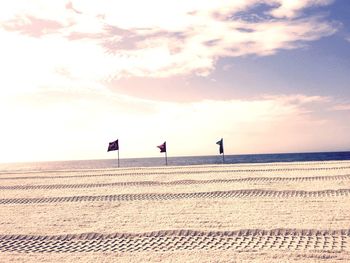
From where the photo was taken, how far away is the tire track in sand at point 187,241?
793cm

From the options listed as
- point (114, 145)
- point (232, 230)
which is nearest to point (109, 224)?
point (232, 230)

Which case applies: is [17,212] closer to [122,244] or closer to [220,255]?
[122,244]

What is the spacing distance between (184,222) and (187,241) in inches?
56.4

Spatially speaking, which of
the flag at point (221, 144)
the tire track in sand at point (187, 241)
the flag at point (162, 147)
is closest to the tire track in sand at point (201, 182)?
the tire track in sand at point (187, 241)

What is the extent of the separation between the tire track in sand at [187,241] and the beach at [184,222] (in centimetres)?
2

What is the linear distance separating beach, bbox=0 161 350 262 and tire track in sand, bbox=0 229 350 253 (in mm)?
19

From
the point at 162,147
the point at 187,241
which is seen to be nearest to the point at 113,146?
the point at 162,147

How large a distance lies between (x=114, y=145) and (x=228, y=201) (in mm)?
18358

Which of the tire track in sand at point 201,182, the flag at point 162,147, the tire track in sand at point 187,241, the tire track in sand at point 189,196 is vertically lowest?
the tire track in sand at point 187,241

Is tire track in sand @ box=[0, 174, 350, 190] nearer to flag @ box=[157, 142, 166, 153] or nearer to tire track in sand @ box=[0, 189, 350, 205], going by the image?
tire track in sand @ box=[0, 189, 350, 205]

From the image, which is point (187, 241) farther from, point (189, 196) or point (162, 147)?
point (162, 147)

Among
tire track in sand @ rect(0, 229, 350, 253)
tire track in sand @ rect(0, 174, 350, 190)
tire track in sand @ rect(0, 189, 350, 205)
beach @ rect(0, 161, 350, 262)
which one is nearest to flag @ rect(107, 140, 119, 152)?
tire track in sand @ rect(0, 174, 350, 190)

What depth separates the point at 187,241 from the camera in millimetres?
8445

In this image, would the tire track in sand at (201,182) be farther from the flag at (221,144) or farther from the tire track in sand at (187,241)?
the flag at (221,144)
